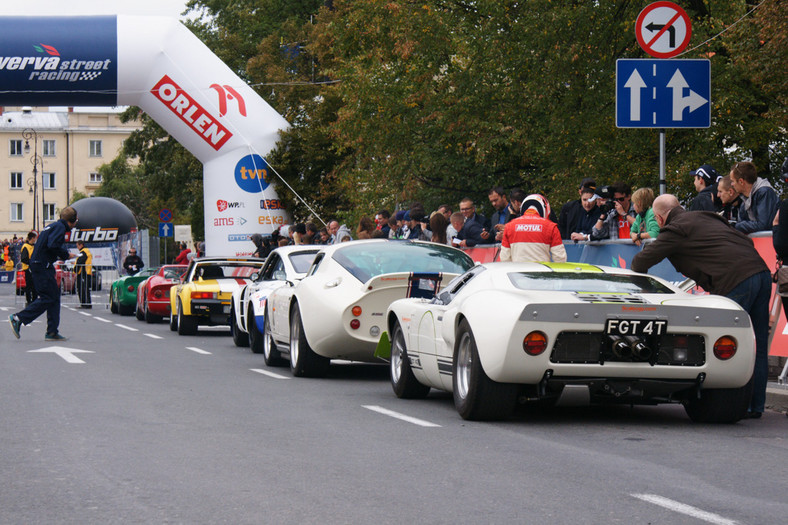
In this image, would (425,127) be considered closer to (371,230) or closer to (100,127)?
(371,230)

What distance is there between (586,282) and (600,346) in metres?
0.86

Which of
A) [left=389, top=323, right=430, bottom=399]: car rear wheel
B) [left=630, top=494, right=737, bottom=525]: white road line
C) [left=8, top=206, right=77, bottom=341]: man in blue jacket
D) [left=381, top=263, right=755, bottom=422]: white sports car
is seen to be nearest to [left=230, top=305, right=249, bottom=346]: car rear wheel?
[left=8, top=206, right=77, bottom=341]: man in blue jacket

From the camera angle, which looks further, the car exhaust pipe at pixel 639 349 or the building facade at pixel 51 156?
the building facade at pixel 51 156

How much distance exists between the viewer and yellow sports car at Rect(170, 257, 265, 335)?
2172cm

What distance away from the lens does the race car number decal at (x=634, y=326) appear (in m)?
8.88

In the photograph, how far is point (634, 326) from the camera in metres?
8.90

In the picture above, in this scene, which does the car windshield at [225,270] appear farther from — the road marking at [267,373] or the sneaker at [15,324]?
the road marking at [267,373]

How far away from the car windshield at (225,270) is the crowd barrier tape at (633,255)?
15.3 feet

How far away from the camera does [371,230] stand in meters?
20.6

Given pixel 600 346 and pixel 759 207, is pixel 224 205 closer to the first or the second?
pixel 759 207

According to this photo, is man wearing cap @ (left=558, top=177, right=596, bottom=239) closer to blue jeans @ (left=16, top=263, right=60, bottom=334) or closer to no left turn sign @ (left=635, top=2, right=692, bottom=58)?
no left turn sign @ (left=635, top=2, right=692, bottom=58)

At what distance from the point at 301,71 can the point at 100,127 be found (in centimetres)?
9541

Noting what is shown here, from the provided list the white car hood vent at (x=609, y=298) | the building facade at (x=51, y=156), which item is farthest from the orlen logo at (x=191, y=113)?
the building facade at (x=51, y=156)

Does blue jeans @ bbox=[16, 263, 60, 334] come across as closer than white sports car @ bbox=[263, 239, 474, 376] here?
No
